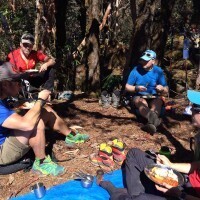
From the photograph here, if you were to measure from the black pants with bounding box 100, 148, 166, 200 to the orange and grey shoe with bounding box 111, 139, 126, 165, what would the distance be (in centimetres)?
54

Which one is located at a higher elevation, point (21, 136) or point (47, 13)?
point (47, 13)

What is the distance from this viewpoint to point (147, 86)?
5.76 m

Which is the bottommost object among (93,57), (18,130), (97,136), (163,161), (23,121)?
(97,136)

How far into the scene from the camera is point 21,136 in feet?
11.8

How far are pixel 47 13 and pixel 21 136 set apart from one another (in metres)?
8.58

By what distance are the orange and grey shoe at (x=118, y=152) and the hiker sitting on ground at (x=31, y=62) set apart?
167cm

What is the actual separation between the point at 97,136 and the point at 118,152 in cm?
81

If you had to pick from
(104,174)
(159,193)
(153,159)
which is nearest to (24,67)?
(104,174)

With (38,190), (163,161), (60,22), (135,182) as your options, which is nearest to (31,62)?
(38,190)

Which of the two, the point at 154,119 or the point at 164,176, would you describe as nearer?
the point at 164,176

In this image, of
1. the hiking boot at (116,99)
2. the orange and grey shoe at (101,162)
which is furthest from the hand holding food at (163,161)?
the hiking boot at (116,99)

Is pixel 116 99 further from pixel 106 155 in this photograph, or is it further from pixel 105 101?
pixel 106 155

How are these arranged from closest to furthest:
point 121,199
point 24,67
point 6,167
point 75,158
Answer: point 121,199 < point 6,167 < point 75,158 < point 24,67

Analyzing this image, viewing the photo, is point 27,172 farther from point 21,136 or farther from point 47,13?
point 47,13
